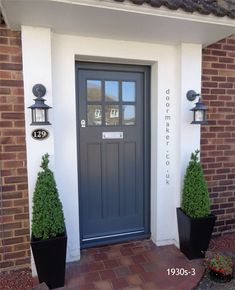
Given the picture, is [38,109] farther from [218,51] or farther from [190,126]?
[218,51]

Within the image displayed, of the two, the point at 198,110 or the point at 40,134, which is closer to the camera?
the point at 40,134

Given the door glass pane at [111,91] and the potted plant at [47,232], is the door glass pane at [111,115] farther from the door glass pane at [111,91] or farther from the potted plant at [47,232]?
the potted plant at [47,232]

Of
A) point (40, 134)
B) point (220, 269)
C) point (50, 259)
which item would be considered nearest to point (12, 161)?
point (40, 134)

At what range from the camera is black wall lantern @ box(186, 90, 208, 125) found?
2809mm

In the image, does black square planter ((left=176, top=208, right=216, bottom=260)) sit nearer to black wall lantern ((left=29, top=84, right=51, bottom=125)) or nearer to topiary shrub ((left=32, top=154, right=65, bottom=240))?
topiary shrub ((left=32, top=154, right=65, bottom=240))

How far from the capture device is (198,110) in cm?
282

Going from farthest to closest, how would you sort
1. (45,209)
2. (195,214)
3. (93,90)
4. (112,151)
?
(112,151), (93,90), (195,214), (45,209)

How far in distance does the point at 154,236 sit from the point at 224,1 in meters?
2.99

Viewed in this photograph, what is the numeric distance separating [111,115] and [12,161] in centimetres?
126

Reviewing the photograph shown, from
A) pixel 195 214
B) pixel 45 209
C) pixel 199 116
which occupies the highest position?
pixel 199 116

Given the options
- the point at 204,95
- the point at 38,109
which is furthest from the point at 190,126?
the point at 38,109

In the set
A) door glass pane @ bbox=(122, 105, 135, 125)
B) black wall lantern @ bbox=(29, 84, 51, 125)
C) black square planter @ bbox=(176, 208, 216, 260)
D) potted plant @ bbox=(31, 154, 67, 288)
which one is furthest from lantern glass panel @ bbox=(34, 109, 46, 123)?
black square planter @ bbox=(176, 208, 216, 260)

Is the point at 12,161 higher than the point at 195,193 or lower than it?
higher

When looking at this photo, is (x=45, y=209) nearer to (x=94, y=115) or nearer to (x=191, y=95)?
(x=94, y=115)
